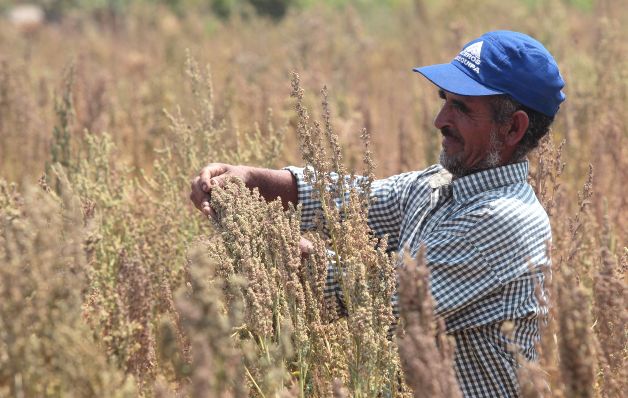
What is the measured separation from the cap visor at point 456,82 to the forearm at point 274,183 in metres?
0.58

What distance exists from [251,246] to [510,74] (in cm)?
90

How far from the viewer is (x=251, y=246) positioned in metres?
2.22

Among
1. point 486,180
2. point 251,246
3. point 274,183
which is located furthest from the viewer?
point 274,183

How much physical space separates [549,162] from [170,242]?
136 cm

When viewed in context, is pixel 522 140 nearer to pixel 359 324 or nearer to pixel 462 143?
pixel 462 143

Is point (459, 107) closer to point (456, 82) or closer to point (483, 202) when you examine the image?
point (456, 82)

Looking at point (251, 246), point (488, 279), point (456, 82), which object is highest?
point (456, 82)

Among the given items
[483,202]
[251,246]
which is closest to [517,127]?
[483,202]

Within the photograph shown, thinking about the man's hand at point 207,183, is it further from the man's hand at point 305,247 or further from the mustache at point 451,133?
the mustache at point 451,133

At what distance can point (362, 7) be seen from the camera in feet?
54.7

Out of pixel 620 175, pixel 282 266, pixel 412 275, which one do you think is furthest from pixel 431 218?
pixel 620 175

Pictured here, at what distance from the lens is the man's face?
253 centimetres

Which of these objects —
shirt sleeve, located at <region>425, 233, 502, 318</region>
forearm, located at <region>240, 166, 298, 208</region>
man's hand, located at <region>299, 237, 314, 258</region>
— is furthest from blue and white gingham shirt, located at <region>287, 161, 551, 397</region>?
forearm, located at <region>240, 166, 298, 208</region>

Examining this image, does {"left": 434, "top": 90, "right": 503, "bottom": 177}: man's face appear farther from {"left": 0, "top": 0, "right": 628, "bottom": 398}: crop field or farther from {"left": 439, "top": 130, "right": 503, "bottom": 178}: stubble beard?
{"left": 0, "top": 0, "right": 628, "bottom": 398}: crop field
